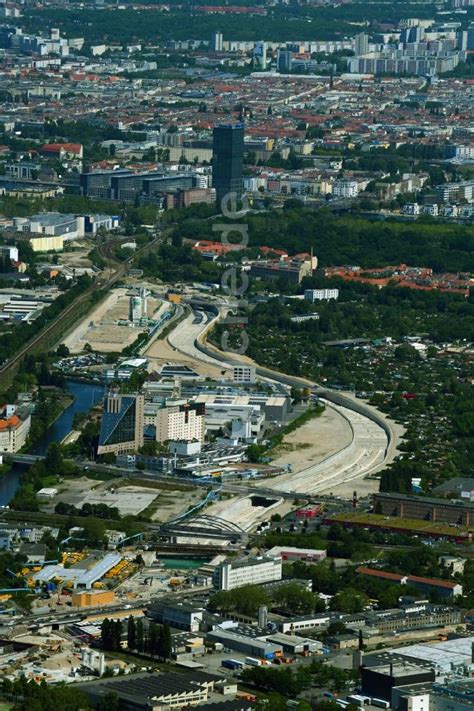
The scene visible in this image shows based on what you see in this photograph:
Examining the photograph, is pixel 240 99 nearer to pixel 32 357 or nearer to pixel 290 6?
pixel 290 6

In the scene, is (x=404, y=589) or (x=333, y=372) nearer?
(x=404, y=589)

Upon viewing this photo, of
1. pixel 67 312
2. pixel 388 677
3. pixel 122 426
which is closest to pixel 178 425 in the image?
pixel 122 426

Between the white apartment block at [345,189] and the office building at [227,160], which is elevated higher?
the office building at [227,160]

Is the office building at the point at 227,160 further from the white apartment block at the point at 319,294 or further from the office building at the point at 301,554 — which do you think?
the office building at the point at 301,554

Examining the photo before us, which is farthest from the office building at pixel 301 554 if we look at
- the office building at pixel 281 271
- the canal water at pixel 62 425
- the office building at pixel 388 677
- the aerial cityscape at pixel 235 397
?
the office building at pixel 281 271

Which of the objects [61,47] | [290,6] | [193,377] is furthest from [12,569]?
[290,6]

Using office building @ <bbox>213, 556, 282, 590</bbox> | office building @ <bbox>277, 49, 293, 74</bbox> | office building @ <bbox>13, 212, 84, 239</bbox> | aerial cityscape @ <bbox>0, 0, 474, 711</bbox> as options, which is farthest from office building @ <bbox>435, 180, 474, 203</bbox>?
office building @ <bbox>213, 556, 282, 590</bbox>

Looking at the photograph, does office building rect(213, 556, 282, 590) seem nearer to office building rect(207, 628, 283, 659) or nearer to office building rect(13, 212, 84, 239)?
office building rect(207, 628, 283, 659)
